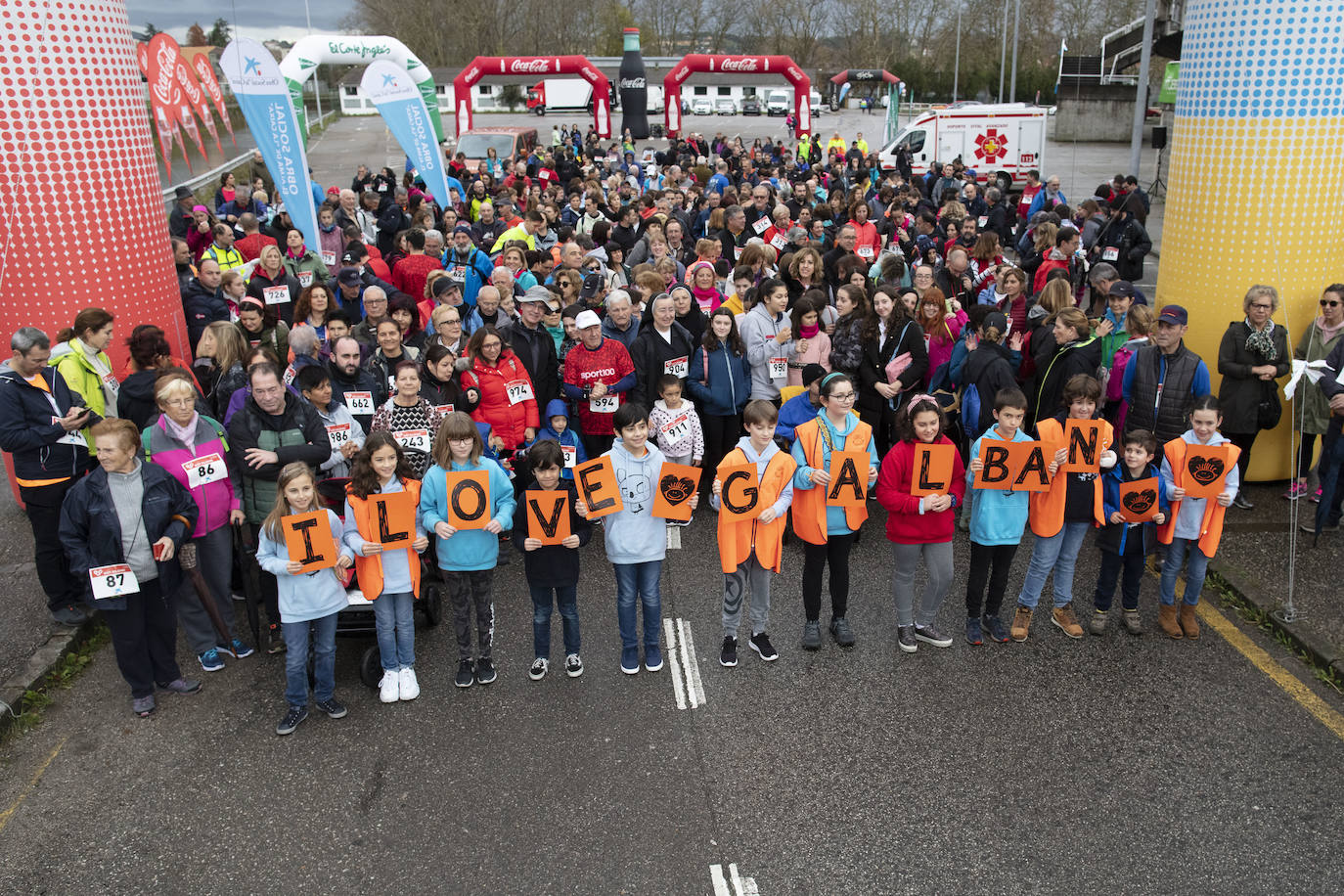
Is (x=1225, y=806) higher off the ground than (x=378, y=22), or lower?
lower

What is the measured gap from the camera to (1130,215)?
529 inches

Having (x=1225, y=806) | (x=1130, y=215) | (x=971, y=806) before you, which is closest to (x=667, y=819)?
(x=971, y=806)

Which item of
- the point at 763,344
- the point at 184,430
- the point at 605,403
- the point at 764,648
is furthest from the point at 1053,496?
the point at 184,430

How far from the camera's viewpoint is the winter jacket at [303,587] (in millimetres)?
5551

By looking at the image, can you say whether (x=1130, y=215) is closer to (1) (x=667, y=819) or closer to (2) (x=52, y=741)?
(1) (x=667, y=819)

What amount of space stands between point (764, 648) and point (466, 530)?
6.58 ft

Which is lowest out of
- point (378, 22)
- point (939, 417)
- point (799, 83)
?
point (939, 417)

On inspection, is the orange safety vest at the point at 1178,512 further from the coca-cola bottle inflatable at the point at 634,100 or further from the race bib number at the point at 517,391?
the coca-cola bottle inflatable at the point at 634,100

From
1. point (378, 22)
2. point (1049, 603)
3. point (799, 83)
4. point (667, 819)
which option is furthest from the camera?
point (378, 22)

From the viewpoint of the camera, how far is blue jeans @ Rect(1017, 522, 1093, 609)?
252 inches

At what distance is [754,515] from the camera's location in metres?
5.98

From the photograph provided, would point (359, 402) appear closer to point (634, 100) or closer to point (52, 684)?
point (52, 684)

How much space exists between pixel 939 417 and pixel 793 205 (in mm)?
12639

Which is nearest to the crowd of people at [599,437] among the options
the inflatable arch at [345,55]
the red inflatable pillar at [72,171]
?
the red inflatable pillar at [72,171]
